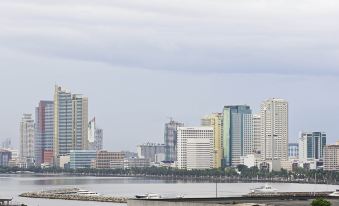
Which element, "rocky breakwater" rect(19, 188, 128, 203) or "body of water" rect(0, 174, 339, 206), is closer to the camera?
"rocky breakwater" rect(19, 188, 128, 203)

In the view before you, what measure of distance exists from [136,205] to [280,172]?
147 meters

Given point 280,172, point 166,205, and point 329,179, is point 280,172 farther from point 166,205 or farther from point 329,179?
point 166,205

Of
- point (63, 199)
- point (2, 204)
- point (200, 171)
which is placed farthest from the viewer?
point (200, 171)

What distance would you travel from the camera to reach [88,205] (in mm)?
80125

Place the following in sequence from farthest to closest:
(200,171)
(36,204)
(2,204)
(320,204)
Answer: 1. (200,171)
2. (36,204)
3. (2,204)
4. (320,204)

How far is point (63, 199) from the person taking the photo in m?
91.8

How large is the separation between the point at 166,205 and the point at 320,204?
5.05 meters

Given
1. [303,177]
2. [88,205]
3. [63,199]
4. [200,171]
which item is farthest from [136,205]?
[200,171]

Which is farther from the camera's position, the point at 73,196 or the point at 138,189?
the point at 138,189

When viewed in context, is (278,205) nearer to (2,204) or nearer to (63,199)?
(2,204)

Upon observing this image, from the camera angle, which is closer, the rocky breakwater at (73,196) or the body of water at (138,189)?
the rocky breakwater at (73,196)

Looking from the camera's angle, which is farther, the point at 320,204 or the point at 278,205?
the point at 278,205

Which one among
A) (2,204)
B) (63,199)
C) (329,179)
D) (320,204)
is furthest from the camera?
(329,179)

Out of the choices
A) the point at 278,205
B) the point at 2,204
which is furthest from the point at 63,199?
the point at 278,205
